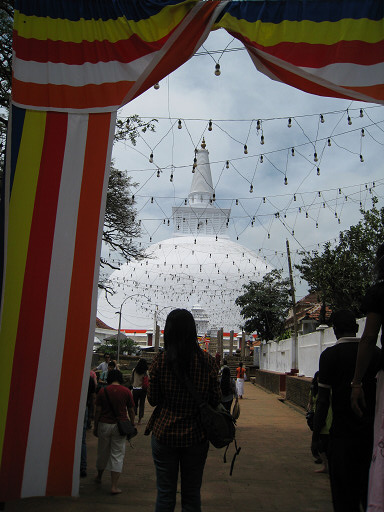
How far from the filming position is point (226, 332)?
4884 centimetres

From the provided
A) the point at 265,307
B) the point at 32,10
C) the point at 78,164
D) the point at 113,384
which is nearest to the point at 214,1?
the point at 32,10

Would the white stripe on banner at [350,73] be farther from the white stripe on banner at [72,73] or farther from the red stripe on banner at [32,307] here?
the red stripe on banner at [32,307]

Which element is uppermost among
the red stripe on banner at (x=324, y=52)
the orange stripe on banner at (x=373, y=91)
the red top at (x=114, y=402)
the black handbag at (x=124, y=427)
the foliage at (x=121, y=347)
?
the red stripe on banner at (x=324, y=52)

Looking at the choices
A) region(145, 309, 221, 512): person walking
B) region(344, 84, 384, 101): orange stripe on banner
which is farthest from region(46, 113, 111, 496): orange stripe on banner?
region(344, 84, 384, 101): orange stripe on banner

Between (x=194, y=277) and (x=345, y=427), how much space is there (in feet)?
149

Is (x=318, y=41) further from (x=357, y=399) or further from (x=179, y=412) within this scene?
(x=179, y=412)

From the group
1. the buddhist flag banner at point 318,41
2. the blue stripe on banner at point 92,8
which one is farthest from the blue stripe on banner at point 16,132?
the buddhist flag banner at point 318,41

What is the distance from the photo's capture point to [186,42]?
565 cm

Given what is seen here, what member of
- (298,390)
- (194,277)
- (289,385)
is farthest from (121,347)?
(298,390)

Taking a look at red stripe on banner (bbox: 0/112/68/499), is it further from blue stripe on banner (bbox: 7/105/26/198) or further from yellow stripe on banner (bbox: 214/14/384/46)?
yellow stripe on banner (bbox: 214/14/384/46)

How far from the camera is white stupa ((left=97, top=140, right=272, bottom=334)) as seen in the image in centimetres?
4888

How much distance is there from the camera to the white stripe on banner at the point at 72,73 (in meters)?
5.32

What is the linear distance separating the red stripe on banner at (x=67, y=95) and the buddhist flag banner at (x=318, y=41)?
4.39 feet

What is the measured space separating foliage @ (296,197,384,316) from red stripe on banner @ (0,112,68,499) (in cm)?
1265
